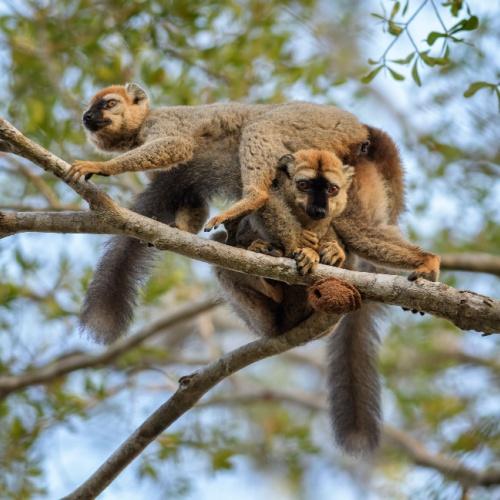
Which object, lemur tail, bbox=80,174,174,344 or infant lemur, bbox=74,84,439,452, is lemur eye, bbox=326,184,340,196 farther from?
lemur tail, bbox=80,174,174,344

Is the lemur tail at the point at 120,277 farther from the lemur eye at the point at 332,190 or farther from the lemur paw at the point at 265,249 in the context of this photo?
the lemur eye at the point at 332,190

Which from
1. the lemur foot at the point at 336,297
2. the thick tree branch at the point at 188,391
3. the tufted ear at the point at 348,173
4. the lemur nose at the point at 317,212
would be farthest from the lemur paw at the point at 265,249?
the lemur foot at the point at 336,297

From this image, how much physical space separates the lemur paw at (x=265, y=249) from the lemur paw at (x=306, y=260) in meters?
0.45

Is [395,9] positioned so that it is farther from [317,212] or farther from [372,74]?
[317,212]

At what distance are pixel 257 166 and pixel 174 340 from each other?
31.9 ft

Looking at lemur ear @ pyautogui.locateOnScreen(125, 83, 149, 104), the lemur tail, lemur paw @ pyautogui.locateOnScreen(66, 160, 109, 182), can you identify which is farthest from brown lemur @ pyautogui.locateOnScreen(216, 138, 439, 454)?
lemur ear @ pyautogui.locateOnScreen(125, 83, 149, 104)

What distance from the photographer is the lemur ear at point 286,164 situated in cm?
636

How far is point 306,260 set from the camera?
5578mm

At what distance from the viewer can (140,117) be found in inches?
294

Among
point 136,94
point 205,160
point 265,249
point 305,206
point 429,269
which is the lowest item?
point 429,269

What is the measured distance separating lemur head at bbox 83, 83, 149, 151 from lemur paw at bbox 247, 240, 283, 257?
1999 millimetres

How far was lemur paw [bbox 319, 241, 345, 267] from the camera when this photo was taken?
6.02 metres

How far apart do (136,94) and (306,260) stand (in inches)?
122

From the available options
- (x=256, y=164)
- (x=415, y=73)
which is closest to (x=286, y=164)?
(x=256, y=164)
